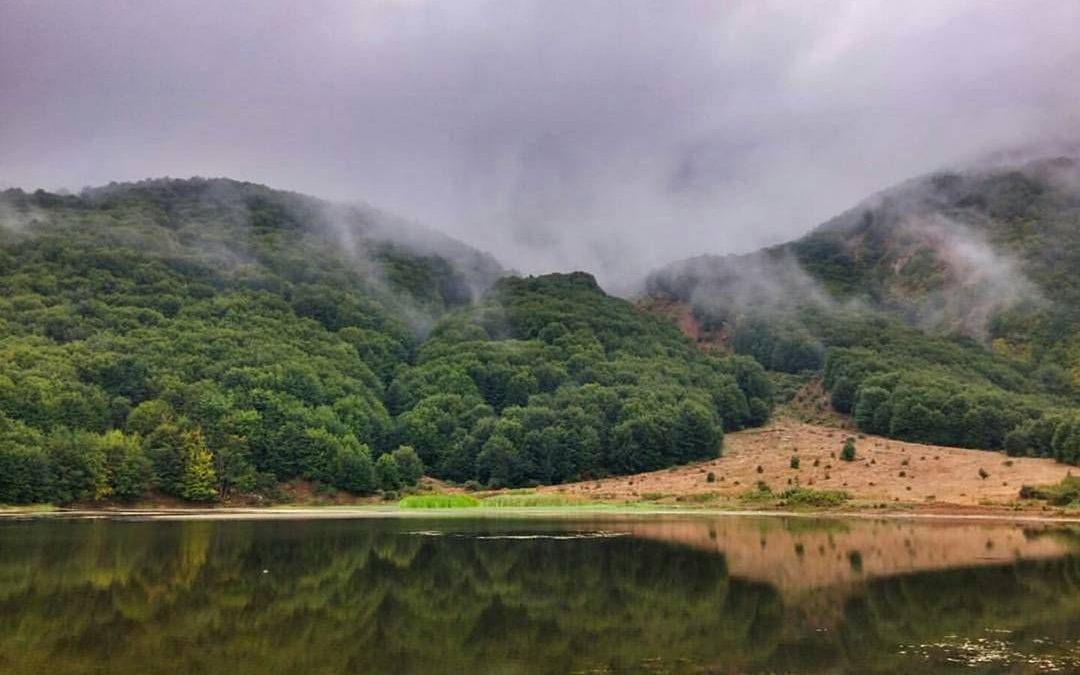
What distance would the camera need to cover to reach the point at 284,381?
425 ft

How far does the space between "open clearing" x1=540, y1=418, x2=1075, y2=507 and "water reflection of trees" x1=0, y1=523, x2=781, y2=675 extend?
51.6 metres

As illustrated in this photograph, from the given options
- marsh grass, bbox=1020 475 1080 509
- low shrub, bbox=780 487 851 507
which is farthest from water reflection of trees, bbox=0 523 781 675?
marsh grass, bbox=1020 475 1080 509

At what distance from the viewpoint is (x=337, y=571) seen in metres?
37.2

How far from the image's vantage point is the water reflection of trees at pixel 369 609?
21109mm

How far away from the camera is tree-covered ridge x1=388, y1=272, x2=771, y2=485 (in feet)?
430

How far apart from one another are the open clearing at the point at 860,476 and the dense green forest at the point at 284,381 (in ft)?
47.5

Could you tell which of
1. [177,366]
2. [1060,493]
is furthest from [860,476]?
[177,366]

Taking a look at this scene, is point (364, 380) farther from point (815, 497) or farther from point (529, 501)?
point (815, 497)

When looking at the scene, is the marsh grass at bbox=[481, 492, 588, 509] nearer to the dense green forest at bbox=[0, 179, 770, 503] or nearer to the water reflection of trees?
the dense green forest at bbox=[0, 179, 770, 503]

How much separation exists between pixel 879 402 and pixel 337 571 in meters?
126

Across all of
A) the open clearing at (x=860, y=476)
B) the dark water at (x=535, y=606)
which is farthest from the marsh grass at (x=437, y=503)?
the dark water at (x=535, y=606)

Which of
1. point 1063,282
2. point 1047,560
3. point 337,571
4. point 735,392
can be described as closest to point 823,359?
point 735,392

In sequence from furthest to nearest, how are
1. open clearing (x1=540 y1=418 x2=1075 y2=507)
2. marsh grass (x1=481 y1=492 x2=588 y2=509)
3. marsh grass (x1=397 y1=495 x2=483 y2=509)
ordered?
marsh grass (x1=481 y1=492 x2=588 y2=509) → marsh grass (x1=397 y1=495 x2=483 y2=509) → open clearing (x1=540 y1=418 x2=1075 y2=507)

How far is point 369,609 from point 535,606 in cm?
505
